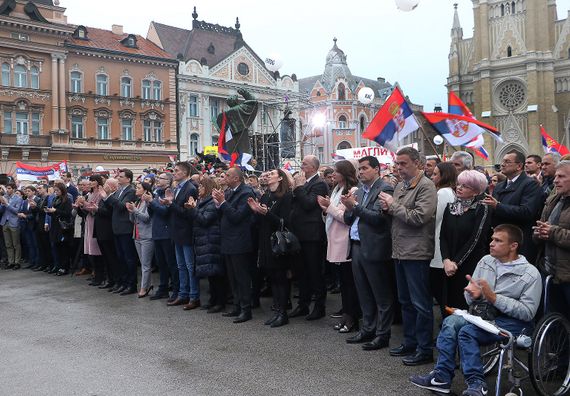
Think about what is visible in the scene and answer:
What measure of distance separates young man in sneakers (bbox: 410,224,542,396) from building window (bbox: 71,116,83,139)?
39.0m

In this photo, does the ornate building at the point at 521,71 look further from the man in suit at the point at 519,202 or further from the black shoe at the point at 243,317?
the black shoe at the point at 243,317

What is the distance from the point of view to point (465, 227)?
204 inches

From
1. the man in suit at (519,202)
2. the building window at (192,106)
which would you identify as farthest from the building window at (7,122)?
the man in suit at (519,202)

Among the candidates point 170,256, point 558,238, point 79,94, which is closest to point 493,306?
point 558,238

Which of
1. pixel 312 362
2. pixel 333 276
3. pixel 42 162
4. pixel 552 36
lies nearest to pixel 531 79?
pixel 552 36

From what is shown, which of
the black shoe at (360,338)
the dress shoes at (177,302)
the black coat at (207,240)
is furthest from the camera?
the dress shoes at (177,302)

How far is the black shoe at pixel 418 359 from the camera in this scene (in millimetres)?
5402

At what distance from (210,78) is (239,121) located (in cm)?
3543

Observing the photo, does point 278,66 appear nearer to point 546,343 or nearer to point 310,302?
point 310,302

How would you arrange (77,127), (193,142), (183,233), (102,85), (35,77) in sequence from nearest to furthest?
(183,233)
(35,77)
(77,127)
(102,85)
(193,142)

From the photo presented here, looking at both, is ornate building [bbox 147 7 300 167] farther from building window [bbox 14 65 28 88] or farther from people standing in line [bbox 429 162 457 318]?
people standing in line [bbox 429 162 457 318]

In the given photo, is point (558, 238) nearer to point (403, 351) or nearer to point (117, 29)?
point (403, 351)

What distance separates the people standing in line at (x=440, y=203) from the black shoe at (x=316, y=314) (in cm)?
193

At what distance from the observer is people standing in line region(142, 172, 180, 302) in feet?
28.5
